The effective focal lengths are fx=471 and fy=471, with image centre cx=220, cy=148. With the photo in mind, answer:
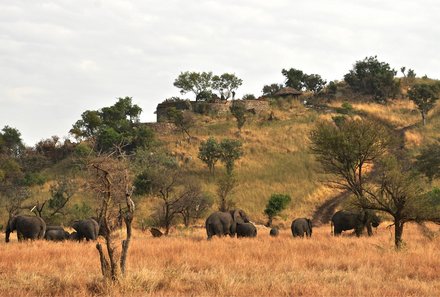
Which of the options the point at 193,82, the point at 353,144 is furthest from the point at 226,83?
the point at 353,144

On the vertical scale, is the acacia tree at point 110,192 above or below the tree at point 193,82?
below

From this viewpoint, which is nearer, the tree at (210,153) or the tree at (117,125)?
the tree at (210,153)

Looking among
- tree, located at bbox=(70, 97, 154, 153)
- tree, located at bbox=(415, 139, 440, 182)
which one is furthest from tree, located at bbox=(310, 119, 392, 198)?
tree, located at bbox=(70, 97, 154, 153)

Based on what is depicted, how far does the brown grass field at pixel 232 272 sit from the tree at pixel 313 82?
93.8m

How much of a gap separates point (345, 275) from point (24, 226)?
1759 cm

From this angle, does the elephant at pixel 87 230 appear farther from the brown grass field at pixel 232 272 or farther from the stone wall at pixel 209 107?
the stone wall at pixel 209 107

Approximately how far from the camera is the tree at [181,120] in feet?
230

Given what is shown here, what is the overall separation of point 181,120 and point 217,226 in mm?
45833

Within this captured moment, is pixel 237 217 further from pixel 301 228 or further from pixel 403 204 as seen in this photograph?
pixel 403 204

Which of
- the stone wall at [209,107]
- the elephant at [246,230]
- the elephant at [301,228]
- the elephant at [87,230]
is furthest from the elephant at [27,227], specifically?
the stone wall at [209,107]

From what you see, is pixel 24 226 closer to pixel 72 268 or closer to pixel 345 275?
pixel 72 268

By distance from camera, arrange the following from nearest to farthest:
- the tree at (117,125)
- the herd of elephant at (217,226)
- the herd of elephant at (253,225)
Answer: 1. the herd of elephant at (217,226)
2. the herd of elephant at (253,225)
3. the tree at (117,125)

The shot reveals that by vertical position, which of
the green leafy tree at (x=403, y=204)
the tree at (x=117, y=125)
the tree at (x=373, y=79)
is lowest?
the green leafy tree at (x=403, y=204)

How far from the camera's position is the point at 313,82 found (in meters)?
110
